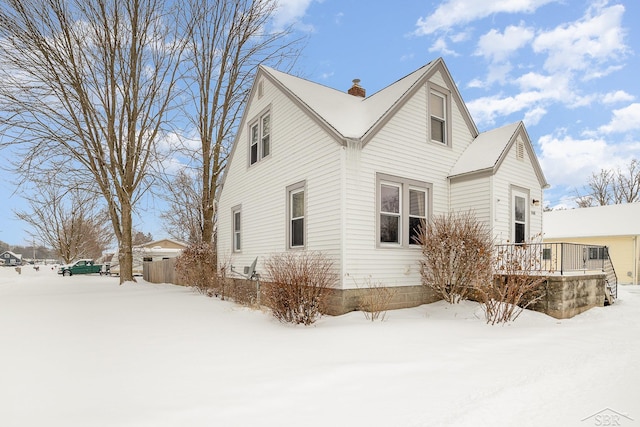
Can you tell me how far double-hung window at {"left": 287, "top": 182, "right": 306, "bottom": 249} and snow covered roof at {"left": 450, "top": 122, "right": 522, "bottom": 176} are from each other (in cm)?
→ 430

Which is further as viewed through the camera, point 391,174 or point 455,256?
point 391,174

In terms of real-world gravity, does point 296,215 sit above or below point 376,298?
above

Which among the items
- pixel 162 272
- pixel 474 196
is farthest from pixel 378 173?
pixel 162 272

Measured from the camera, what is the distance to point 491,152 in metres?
10.1

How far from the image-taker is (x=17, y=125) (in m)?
16.4

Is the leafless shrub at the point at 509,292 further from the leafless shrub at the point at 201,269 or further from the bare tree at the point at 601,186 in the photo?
the bare tree at the point at 601,186

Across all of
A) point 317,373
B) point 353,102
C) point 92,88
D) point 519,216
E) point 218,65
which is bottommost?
point 317,373

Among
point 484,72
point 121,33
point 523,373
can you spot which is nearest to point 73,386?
point 523,373

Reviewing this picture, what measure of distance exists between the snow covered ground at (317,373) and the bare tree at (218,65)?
1278 centimetres

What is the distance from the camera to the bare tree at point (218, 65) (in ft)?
62.5

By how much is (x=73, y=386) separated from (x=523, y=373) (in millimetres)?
5034

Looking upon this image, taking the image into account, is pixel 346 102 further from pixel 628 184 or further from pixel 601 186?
pixel 601 186

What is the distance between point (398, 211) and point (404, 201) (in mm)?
306

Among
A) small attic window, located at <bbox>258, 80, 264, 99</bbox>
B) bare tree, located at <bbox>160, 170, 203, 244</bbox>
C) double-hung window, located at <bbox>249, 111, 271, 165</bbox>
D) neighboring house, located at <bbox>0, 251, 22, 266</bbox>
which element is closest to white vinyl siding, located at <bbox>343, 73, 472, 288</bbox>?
double-hung window, located at <bbox>249, 111, 271, 165</bbox>
